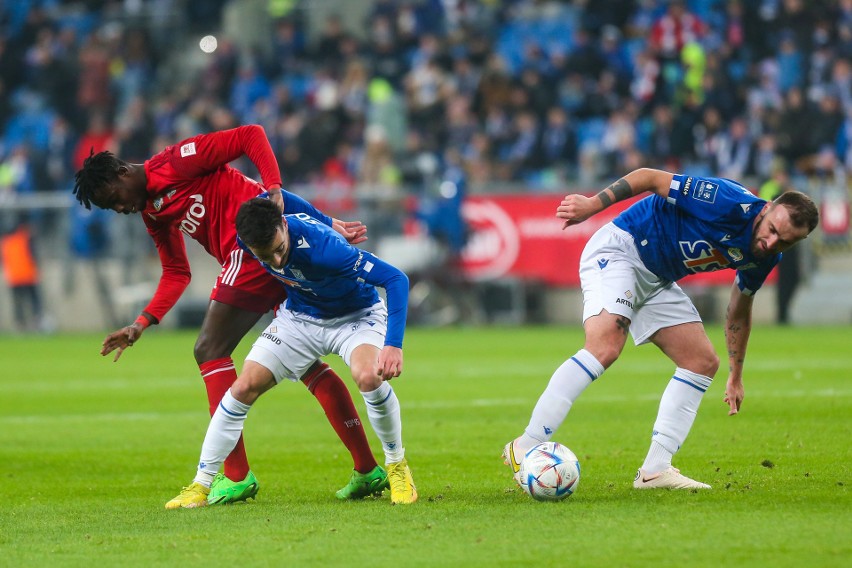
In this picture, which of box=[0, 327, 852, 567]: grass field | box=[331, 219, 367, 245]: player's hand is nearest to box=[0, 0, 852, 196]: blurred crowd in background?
box=[0, 327, 852, 567]: grass field

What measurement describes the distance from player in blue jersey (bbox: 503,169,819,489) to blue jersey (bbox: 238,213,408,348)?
0.85 m

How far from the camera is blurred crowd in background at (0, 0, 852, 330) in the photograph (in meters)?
21.0

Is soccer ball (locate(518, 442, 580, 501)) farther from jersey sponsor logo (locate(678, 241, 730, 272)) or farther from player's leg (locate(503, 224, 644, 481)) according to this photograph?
jersey sponsor logo (locate(678, 241, 730, 272))

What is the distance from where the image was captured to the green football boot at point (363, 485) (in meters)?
7.00

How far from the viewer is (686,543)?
5.28 m

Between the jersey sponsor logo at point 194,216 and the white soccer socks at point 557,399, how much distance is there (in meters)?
2.20

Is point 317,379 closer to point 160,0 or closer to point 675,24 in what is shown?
point 675,24

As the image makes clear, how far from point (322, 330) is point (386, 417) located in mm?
560

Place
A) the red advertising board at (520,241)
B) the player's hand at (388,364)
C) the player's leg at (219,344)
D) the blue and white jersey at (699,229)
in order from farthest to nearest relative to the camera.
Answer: the red advertising board at (520,241) < the player's leg at (219,344) < the blue and white jersey at (699,229) < the player's hand at (388,364)

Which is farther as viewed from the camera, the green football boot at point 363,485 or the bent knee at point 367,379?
the green football boot at point 363,485

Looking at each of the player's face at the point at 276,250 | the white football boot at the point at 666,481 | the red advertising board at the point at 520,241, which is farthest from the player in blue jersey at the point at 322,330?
the red advertising board at the point at 520,241

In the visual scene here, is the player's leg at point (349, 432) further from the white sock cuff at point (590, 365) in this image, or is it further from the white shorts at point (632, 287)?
the white shorts at point (632, 287)

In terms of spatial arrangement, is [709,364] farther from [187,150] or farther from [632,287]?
[187,150]

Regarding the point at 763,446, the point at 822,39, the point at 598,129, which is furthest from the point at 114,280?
the point at 763,446
